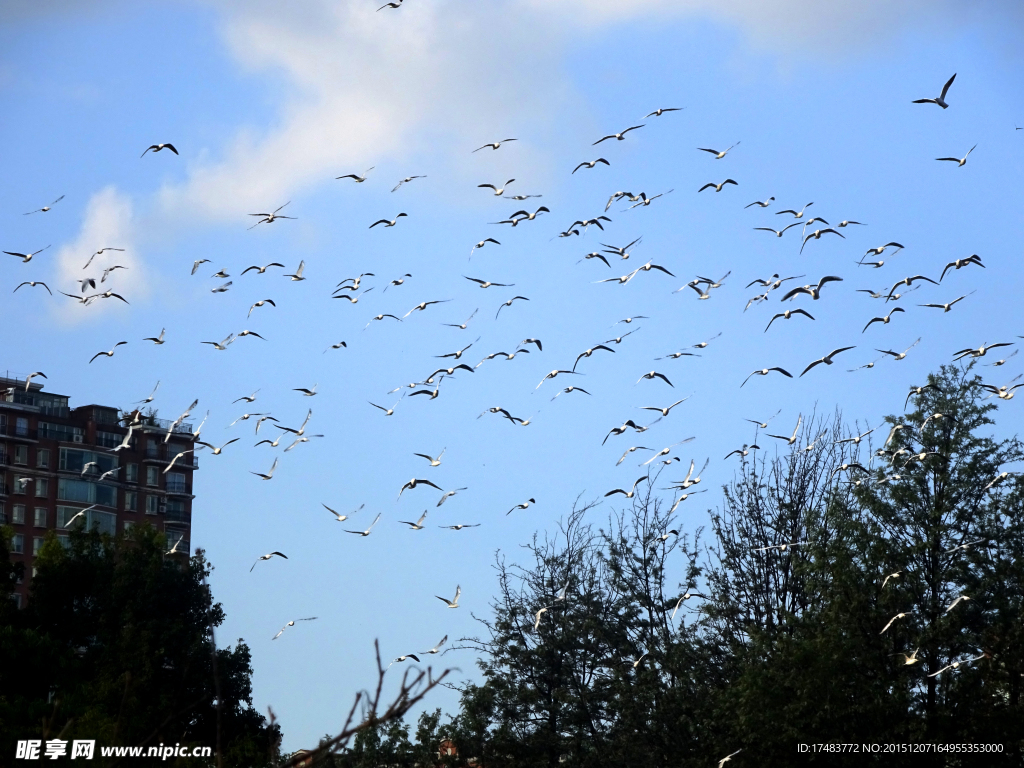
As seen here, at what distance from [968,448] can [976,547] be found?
3.13 meters

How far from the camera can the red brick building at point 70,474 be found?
3839 inches

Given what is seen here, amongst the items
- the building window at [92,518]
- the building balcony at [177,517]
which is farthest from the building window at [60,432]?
the building balcony at [177,517]

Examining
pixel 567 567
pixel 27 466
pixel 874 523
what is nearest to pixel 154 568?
pixel 567 567

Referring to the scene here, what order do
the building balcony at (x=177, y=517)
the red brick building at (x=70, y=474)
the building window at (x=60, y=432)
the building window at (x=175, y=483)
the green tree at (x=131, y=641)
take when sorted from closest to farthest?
the green tree at (x=131, y=641), the red brick building at (x=70, y=474), the building window at (x=60, y=432), the building balcony at (x=177, y=517), the building window at (x=175, y=483)

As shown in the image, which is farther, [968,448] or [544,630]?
[544,630]

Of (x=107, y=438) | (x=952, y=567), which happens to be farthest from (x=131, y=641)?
(x=107, y=438)

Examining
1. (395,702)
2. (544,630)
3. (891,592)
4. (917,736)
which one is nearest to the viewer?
(395,702)

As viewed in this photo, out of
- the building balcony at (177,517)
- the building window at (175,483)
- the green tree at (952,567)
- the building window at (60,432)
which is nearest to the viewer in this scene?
the green tree at (952,567)

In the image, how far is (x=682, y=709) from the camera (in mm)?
37094

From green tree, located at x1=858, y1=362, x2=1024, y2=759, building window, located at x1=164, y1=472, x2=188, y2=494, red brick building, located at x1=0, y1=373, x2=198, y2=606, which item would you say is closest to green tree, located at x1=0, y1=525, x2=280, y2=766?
green tree, located at x1=858, y1=362, x2=1024, y2=759

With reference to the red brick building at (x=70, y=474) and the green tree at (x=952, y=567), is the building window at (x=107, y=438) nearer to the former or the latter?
the red brick building at (x=70, y=474)

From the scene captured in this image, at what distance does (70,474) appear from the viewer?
330 ft

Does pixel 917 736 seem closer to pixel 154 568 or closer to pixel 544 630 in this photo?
pixel 544 630

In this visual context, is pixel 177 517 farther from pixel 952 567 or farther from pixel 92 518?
pixel 952 567
